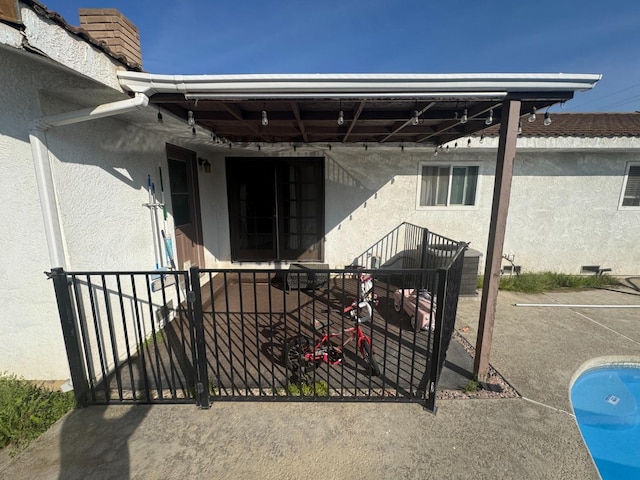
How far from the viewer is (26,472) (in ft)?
5.87

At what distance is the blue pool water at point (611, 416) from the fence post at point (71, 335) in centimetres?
454

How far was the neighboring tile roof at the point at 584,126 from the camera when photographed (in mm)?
5027

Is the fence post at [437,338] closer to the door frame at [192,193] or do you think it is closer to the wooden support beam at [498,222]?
the wooden support beam at [498,222]

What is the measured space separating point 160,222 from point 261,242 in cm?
254

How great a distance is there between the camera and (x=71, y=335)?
2250mm

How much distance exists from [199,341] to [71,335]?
1.10m

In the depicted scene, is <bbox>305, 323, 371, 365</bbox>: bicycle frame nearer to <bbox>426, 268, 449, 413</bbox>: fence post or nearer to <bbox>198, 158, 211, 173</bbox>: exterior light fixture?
Answer: <bbox>426, 268, 449, 413</bbox>: fence post

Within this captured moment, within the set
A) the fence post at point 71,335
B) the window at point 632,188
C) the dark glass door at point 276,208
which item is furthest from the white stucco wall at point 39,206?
the window at point 632,188

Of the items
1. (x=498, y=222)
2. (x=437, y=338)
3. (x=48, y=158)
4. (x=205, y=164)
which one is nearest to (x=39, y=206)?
(x=48, y=158)

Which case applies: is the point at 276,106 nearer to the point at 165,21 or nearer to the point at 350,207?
→ the point at 350,207

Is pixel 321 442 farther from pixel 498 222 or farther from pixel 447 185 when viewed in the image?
pixel 447 185

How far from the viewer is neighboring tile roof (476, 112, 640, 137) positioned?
16.5 feet

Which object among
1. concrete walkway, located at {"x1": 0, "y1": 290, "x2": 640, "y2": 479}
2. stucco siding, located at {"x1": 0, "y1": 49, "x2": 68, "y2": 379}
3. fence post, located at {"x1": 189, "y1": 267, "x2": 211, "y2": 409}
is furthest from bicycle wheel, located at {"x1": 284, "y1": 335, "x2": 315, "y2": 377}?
stucco siding, located at {"x1": 0, "y1": 49, "x2": 68, "y2": 379}

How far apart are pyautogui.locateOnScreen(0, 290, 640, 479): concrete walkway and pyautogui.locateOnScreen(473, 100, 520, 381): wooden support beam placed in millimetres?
485
